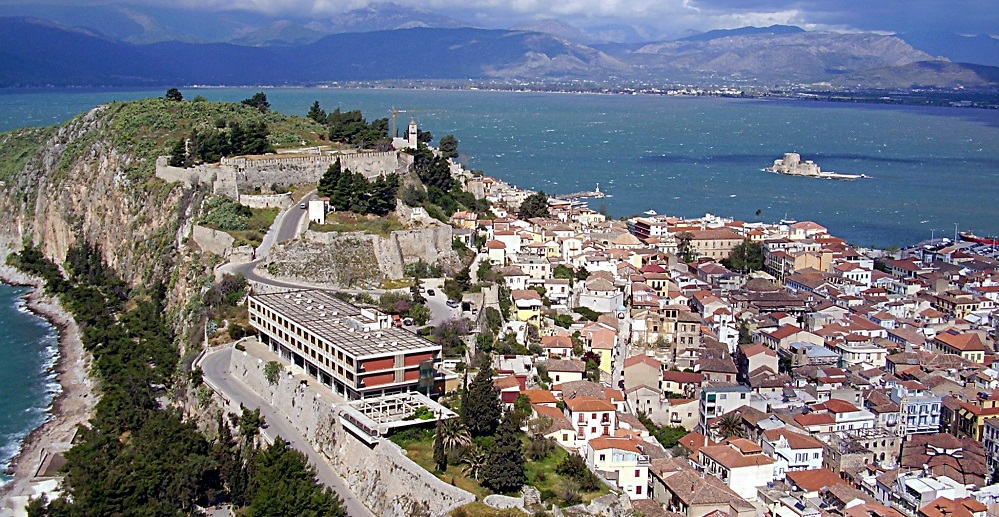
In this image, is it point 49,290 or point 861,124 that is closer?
point 49,290

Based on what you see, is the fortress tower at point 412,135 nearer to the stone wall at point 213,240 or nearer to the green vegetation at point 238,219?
the green vegetation at point 238,219

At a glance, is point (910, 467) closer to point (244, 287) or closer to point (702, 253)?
point (244, 287)

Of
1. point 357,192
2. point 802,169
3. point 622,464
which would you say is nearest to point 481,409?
point 622,464

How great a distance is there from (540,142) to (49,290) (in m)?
68.0

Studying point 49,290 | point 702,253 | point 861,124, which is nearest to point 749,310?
point 702,253

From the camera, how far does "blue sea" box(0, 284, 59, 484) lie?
83.5ft

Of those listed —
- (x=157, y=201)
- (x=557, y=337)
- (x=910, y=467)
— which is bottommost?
(x=910, y=467)

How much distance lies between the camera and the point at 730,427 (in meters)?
24.9

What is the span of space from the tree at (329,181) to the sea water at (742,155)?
2751cm

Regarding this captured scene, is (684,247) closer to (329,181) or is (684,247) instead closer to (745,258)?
(745,258)

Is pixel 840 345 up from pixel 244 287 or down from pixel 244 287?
down

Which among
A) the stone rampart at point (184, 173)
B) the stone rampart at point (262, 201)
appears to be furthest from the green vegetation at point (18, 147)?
the stone rampart at point (262, 201)

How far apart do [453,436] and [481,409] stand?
147 centimetres

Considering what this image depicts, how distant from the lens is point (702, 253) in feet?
142
